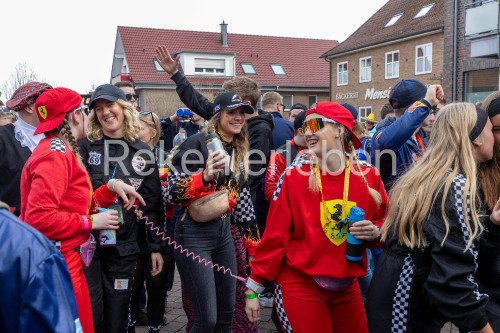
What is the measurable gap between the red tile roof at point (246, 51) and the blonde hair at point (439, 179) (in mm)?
32410

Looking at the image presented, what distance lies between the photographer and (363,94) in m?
32.2

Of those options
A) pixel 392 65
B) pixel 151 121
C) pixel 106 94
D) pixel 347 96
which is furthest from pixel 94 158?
pixel 347 96

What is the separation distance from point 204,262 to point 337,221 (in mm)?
1209

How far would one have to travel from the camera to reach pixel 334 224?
2814 millimetres

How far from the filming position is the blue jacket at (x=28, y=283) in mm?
1048

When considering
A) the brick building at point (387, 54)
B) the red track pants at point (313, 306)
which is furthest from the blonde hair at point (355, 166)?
the brick building at point (387, 54)

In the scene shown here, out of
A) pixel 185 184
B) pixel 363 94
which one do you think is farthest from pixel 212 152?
pixel 363 94

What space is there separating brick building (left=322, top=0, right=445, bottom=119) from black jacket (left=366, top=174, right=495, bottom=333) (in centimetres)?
2514

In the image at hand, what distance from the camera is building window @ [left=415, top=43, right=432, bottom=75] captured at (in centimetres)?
2686

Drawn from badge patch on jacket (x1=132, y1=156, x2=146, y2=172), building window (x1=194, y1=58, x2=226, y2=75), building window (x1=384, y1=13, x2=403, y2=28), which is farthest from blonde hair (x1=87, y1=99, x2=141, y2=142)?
building window (x1=194, y1=58, x2=226, y2=75)

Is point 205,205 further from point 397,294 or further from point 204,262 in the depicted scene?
point 397,294

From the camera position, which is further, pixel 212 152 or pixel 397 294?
pixel 212 152

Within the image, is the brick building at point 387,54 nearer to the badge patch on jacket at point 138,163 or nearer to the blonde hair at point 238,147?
the blonde hair at point 238,147

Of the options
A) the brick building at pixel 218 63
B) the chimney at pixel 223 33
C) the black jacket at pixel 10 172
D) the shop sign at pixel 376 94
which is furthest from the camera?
the chimney at pixel 223 33
